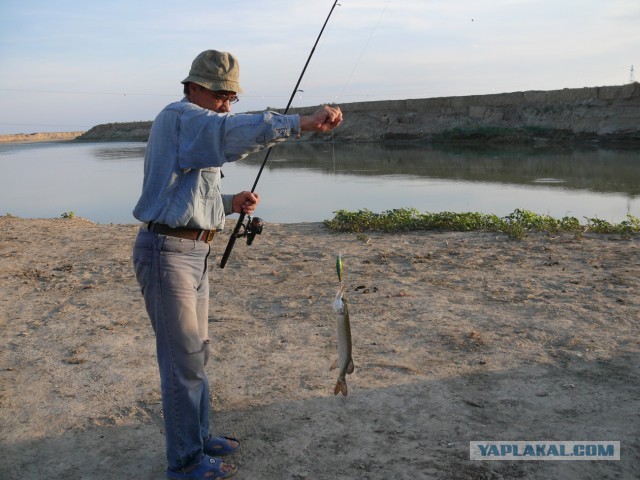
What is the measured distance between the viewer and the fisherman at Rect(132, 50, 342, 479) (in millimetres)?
3055

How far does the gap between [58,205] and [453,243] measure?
10.8m

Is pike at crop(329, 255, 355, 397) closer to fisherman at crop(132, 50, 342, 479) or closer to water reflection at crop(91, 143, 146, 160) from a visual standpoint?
fisherman at crop(132, 50, 342, 479)

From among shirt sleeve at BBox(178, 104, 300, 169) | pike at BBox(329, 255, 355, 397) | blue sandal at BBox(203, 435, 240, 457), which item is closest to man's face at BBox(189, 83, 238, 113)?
shirt sleeve at BBox(178, 104, 300, 169)

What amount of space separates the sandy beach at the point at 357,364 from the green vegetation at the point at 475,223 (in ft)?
2.19

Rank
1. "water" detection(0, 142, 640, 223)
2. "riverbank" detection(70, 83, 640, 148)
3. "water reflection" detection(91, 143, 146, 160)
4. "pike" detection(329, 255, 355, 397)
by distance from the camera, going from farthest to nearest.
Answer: "water reflection" detection(91, 143, 146, 160) → "riverbank" detection(70, 83, 640, 148) → "water" detection(0, 142, 640, 223) → "pike" detection(329, 255, 355, 397)

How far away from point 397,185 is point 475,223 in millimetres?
6991

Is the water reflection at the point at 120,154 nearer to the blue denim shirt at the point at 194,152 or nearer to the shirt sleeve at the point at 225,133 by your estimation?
the blue denim shirt at the point at 194,152

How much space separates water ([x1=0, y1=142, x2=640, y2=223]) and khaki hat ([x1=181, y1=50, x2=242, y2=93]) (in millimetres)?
8569

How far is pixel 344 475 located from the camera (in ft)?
11.4

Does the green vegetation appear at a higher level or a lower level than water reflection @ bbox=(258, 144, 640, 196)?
lower

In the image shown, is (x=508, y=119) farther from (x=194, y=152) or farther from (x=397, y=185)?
(x=194, y=152)

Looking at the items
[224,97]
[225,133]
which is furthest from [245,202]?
[225,133]

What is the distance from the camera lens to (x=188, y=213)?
327 centimetres

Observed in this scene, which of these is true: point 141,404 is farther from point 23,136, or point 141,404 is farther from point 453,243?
point 23,136
